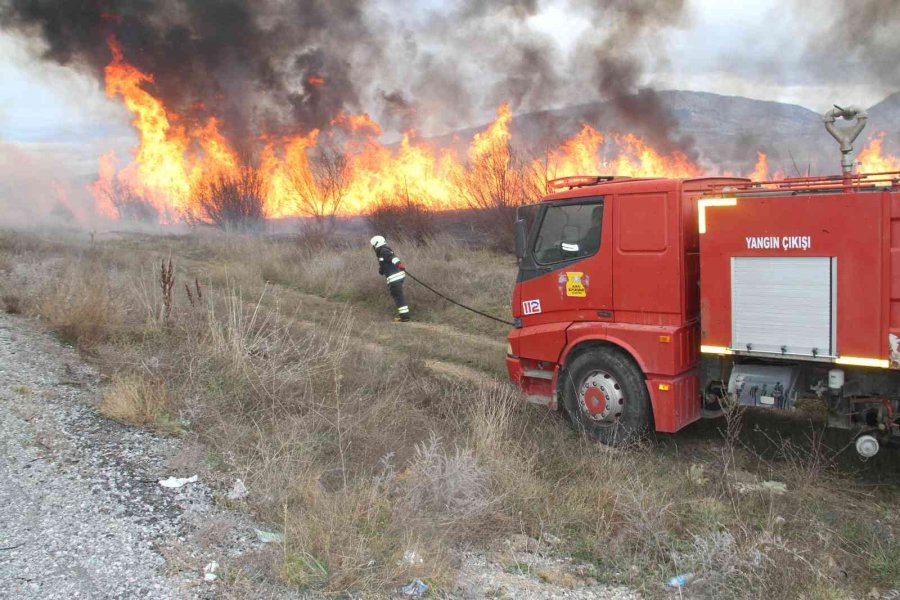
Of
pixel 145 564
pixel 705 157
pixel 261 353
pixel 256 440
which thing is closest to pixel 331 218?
pixel 705 157

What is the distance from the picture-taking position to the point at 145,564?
3287 millimetres

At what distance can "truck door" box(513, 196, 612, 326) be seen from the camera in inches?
231

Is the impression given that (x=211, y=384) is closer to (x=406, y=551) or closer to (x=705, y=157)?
(x=406, y=551)

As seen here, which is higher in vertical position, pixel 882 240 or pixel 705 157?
pixel 705 157

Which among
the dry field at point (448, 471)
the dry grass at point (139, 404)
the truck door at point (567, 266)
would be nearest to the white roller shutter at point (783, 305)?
the dry field at point (448, 471)

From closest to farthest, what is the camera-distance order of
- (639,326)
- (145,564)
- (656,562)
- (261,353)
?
(145,564) < (656,562) < (639,326) < (261,353)

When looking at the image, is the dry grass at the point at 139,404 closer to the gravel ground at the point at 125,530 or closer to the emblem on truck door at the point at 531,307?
the gravel ground at the point at 125,530

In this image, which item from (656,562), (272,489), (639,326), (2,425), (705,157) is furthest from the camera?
(705,157)

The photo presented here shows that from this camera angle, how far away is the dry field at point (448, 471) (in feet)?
11.5

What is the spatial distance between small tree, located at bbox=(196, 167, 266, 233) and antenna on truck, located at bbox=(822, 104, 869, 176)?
2728cm

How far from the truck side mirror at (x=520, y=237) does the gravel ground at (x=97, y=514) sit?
3.37 metres

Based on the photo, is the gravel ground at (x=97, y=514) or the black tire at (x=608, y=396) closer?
the gravel ground at (x=97, y=514)

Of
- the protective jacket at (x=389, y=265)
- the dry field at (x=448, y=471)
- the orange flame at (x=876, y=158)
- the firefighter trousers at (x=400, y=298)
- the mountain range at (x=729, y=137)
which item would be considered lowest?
the dry field at (x=448, y=471)

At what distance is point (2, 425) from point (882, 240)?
6391 mm
